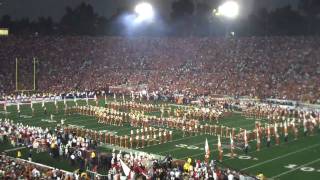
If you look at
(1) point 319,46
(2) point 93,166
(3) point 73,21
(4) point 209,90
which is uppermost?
(3) point 73,21

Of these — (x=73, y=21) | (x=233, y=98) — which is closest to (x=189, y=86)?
(x=233, y=98)

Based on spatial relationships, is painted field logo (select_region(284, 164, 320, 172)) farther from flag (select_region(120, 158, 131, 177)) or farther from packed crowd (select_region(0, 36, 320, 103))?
packed crowd (select_region(0, 36, 320, 103))

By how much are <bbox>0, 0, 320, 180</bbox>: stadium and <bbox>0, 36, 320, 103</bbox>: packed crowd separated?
112 mm

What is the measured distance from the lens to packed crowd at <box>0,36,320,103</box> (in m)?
43.2

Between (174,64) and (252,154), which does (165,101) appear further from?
(252,154)

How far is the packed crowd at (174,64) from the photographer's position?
43.2 metres

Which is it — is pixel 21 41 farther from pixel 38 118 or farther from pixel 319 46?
pixel 319 46

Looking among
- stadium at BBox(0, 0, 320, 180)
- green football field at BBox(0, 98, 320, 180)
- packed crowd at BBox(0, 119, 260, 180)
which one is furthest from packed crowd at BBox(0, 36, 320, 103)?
packed crowd at BBox(0, 119, 260, 180)

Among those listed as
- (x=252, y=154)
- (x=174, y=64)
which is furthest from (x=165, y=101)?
(x=252, y=154)

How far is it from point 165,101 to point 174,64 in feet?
33.4

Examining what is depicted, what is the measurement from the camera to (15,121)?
29.8 m

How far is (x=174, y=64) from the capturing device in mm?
51250

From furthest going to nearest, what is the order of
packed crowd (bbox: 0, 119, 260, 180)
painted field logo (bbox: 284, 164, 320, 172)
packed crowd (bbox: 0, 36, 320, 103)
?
packed crowd (bbox: 0, 36, 320, 103), painted field logo (bbox: 284, 164, 320, 172), packed crowd (bbox: 0, 119, 260, 180)

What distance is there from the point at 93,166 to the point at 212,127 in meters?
9.47
